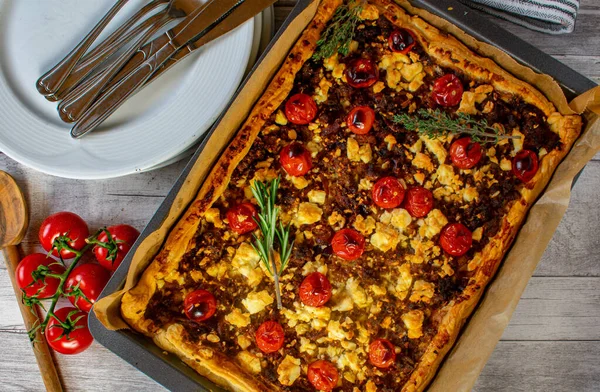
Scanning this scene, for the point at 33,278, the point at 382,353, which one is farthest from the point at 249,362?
the point at 33,278

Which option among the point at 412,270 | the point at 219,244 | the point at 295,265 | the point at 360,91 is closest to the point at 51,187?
the point at 219,244

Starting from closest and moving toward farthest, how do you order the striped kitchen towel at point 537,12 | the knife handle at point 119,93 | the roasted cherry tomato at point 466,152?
1. the roasted cherry tomato at point 466,152
2. the knife handle at point 119,93
3. the striped kitchen towel at point 537,12

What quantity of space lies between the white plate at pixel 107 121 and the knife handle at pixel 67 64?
6cm

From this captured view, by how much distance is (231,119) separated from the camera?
2523mm

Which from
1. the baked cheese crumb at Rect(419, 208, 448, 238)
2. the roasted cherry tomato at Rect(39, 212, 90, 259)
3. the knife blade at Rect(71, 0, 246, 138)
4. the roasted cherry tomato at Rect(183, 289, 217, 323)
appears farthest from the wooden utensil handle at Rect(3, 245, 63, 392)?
the baked cheese crumb at Rect(419, 208, 448, 238)

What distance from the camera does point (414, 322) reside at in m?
Result: 2.51

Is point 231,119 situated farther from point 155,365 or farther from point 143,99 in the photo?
point 155,365

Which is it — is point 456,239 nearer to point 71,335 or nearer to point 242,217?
point 242,217

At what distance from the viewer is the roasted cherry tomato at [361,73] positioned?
2.56 meters

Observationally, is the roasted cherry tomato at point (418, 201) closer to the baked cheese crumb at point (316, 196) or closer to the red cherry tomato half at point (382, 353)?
the baked cheese crumb at point (316, 196)

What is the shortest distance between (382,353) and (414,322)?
20 cm

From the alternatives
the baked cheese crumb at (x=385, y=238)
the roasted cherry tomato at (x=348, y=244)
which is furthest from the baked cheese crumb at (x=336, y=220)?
the baked cheese crumb at (x=385, y=238)

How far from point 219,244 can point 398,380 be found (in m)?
0.99

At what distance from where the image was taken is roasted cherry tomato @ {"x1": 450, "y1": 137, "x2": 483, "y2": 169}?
99.3 inches
